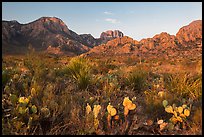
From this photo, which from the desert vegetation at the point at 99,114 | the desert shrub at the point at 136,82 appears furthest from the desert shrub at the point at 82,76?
the desert shrub at the point at 136,82

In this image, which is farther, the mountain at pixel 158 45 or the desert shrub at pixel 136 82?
the mountain at pixel 158 45

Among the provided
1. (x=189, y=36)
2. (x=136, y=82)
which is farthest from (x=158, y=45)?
(x=136, y=82)

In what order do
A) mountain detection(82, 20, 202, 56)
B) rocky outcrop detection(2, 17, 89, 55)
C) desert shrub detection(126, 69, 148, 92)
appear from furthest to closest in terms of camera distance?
1. rocky outcrop detection(2, 17, 89, 55)
2. mountain detection(82, 20, 202, 56)
3. desert shrub detection(126, 69, 148, 92)

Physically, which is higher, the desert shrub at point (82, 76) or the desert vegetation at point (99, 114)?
the desert shrub at point (82, 76)

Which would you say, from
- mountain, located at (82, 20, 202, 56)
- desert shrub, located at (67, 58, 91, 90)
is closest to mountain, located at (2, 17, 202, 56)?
mountain, located at (82, 20, 202, 56)

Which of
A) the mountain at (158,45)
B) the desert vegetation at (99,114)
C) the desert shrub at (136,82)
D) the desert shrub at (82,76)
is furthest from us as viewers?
the mountain at (158,45)

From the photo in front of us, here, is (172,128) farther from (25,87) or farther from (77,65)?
(77,65)

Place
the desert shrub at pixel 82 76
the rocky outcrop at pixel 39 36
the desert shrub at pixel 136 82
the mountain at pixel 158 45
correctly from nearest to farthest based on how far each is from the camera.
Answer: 1. the desert shrub at pixel 82 76
2. the desert shrub at pixel 136 82
3. the mountain at pixel 158 45
4. the rocky outcrop at pixel 39 36

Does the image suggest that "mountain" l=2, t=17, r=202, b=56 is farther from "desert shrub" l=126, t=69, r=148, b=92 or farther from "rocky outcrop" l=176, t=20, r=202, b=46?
A: "desert shrub" l=126, t=69, r=148, b=92

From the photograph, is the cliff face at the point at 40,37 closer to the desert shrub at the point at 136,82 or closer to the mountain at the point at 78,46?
the mountain at the point at 78,46

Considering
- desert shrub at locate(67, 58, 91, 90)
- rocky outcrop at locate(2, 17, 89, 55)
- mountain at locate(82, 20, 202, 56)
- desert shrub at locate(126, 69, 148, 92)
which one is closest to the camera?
desert shrub at locate(67, 58, 91, 90)

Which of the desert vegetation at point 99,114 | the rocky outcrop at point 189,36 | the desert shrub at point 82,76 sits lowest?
the desert vegetation at point 99,114

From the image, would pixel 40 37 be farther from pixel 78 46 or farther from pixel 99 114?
pixel 99 114

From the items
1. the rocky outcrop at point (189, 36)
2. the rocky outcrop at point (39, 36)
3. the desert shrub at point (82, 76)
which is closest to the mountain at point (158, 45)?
the rocky outcrop at point (189, 36)
